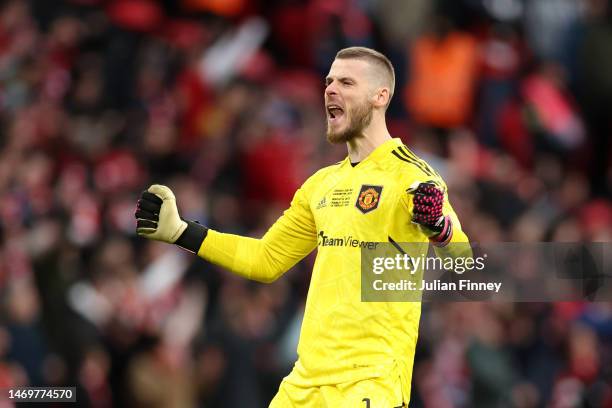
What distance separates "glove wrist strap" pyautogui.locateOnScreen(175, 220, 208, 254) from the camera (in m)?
7.29

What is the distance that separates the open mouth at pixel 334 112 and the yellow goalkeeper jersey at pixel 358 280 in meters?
0.28

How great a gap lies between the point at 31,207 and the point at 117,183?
1147mm

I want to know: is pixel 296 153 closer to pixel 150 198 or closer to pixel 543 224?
pixel 543 224

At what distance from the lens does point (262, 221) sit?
43.9 feet

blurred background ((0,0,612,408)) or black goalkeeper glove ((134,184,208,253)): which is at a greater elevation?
blurred background ((0,0,612,408))

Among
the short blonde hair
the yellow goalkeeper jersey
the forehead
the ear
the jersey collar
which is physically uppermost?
the short blonde hair

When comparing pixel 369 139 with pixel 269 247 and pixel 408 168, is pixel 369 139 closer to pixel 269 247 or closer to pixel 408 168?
pixel 408 168

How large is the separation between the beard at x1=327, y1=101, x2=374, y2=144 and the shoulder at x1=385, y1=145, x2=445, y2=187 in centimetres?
23

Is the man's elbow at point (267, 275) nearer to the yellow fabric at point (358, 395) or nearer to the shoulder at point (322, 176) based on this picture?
the shoulder at point (322, 176)

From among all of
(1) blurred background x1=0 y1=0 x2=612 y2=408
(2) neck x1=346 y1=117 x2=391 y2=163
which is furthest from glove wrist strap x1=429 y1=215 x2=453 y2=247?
(1) blurred background x1=0 y1=0 x2=612 y2=408

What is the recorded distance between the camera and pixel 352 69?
706 cm

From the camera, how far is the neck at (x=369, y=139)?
7.05m

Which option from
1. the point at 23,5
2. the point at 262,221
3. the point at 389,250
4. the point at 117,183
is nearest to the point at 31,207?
the point at 117,183

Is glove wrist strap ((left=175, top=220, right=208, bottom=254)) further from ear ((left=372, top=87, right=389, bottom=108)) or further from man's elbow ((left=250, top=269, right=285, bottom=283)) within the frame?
ear ((left=372, top=87, right=389, bottom=108))
